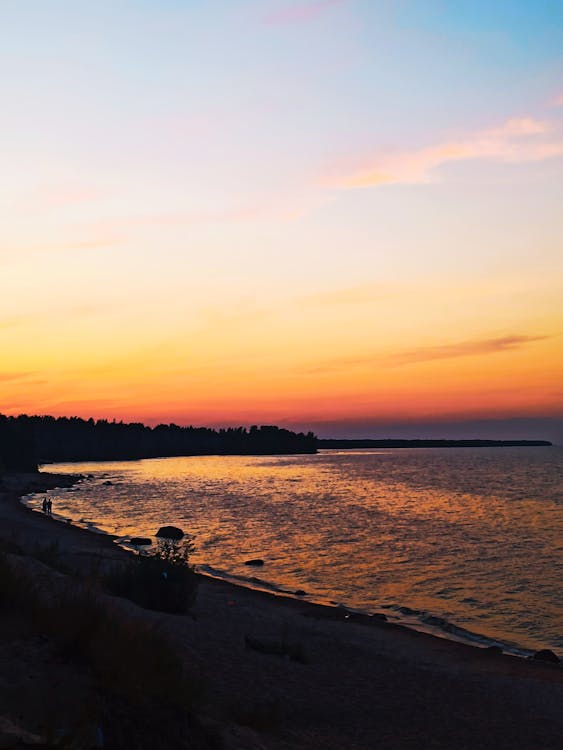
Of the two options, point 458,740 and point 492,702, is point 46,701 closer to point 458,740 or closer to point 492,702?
point 458,740

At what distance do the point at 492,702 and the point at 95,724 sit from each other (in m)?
9.00

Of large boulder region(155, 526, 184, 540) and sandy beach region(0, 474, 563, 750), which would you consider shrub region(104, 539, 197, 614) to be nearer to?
sandy beach region(0, 474, 563, 750)

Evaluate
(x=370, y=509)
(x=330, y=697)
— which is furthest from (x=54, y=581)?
(x=370, y=509)

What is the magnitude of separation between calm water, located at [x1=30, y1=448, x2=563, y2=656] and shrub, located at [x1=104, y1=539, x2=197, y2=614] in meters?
8.62

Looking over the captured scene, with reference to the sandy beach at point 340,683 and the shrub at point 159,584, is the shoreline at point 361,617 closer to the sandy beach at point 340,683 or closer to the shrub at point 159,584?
the sandy beach at point 340,683

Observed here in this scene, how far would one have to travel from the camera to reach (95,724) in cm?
656

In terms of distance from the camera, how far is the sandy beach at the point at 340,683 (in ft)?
31.0

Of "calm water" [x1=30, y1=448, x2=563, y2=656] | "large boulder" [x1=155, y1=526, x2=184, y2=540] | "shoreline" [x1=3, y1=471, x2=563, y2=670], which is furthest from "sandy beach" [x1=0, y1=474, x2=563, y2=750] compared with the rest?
"large boulder" [x1=155, y1=526, x2=184, y2=540]

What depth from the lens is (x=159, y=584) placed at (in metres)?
17.2

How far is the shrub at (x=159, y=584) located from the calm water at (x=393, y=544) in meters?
Result: 8.62

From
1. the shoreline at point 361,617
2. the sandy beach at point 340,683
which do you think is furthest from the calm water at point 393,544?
the sandy beach at point 340,683

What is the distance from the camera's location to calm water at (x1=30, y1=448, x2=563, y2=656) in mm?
24359

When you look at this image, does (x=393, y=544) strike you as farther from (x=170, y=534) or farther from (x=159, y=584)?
(x=159, y=584)

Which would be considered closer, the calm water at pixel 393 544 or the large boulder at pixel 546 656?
the large boulder at pixel 546 656
